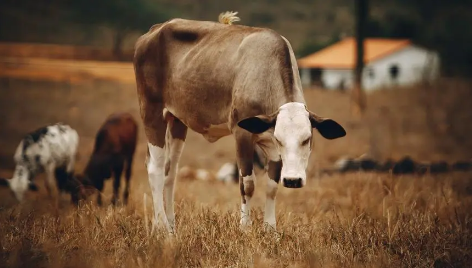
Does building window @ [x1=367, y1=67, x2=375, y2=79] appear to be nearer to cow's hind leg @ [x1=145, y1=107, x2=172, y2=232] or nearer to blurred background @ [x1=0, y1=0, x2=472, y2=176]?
blurred background @ [x1=0, y1=0, x2=472, y2=176]

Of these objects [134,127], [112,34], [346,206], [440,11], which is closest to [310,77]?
[440,11]

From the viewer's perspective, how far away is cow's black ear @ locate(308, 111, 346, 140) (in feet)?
19.5

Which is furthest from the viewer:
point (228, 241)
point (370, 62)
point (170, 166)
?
point (370, 62)

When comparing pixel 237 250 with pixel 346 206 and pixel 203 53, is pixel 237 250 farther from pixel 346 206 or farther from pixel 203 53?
pixel 346 206

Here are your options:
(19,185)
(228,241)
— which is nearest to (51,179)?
(19,185)

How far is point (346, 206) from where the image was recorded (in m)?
9.40

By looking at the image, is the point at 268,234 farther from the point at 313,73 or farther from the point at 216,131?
the point at 313,73

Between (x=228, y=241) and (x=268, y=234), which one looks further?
(x=268, y=234)

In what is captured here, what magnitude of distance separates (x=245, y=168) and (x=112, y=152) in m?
6.02

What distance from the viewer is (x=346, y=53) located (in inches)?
1842

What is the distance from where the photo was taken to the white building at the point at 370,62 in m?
42.6

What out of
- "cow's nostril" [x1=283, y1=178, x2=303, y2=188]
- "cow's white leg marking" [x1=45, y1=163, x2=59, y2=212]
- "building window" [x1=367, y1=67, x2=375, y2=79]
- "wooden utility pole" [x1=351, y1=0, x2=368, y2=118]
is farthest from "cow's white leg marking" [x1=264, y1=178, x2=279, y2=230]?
"building window" [x1=367, y1=67, x2=375, y2=79]

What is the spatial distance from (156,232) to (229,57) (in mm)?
1994

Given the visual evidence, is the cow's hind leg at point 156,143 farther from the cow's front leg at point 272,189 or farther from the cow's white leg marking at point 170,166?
the cow's front leg at point 272,189
